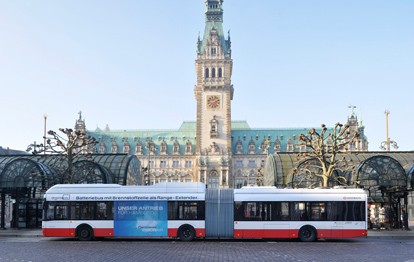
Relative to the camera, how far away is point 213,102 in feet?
491

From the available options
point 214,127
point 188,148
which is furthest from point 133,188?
point 188,148

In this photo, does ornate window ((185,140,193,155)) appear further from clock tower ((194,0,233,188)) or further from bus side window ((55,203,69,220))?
bus side window ((55,203,69,220))

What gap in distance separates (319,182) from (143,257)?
33932mm

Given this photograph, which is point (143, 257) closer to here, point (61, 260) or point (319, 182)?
point (61, 260)

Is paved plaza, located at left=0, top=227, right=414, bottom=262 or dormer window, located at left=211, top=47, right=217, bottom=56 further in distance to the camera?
dormer window, located at left=211, top=47, right=217, bottom=56

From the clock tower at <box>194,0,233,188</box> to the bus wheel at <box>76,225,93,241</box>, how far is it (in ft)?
369

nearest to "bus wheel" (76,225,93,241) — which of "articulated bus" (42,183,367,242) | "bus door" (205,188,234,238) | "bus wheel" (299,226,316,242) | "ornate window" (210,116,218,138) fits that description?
"articulated bus" (42,183,367,242)

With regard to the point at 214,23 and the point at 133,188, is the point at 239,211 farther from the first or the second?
the point at 214,23

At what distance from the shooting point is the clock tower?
5901 inches

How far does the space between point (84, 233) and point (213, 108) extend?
11365 cm

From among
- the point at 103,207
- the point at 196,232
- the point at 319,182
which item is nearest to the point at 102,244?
the point at 103,207

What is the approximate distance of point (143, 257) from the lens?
86.9 ft

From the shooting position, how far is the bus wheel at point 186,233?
3712 centimetres

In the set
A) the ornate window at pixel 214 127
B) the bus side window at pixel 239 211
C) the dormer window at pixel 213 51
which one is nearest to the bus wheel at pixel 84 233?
the bus side window at pixel 239 211
